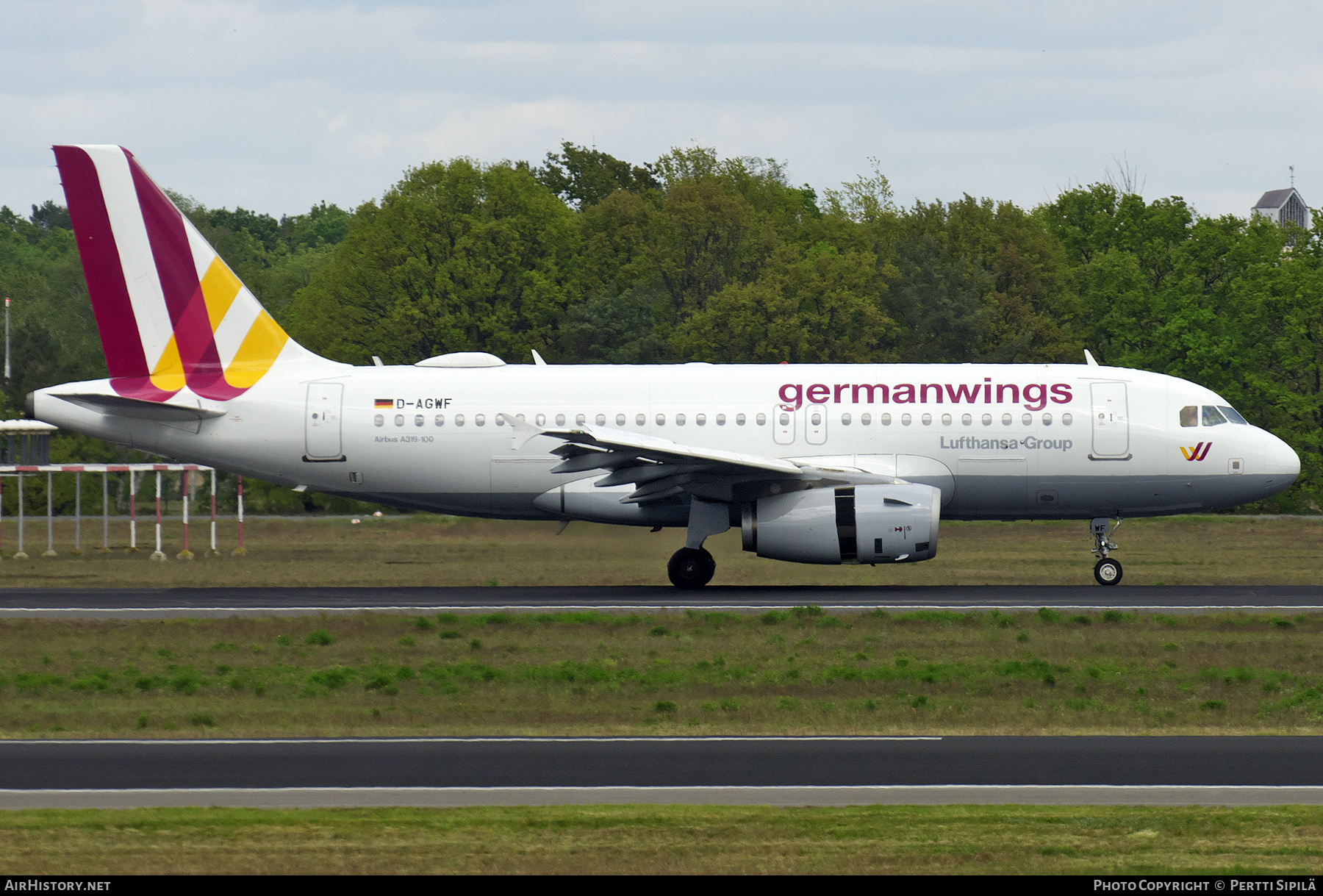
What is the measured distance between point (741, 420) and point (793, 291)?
3727 centimetres

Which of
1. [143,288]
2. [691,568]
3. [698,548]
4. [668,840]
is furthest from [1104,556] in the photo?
[668,840]

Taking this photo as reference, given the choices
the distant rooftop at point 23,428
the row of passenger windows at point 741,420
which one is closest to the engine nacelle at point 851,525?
the row of passenger windows at point 741,420

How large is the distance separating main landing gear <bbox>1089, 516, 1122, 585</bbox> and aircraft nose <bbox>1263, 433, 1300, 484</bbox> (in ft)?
9.37

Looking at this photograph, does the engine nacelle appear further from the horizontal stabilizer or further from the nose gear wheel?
the horizontal stabilizer

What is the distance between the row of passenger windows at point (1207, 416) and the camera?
28.3m

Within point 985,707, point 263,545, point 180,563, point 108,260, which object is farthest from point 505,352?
point 985,707

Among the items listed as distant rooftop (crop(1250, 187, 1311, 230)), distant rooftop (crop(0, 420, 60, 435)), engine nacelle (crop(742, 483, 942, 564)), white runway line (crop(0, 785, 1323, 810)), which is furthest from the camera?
distant rooftop (crop(1250, 187, 1311, 230))

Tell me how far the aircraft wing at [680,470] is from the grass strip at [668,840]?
1531cm

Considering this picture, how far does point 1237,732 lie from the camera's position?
14344mm

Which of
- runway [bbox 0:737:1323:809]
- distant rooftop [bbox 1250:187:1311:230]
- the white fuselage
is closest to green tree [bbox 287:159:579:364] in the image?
→ the white fuselage

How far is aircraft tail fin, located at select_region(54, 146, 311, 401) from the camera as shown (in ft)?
94.6

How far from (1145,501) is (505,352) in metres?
41.8

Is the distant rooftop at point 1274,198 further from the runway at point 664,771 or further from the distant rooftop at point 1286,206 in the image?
the runway at point 664,771

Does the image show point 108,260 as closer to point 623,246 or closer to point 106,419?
point 106,419
